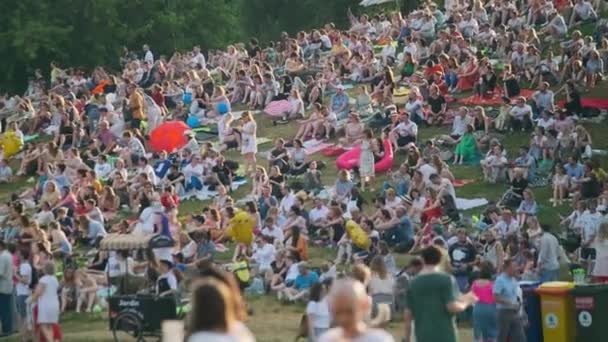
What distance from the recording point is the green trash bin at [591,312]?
19.4m

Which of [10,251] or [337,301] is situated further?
[10,251]

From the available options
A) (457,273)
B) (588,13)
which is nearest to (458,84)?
(588,13)

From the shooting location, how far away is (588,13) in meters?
40.4

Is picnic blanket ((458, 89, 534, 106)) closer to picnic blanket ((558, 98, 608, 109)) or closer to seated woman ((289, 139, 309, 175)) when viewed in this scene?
picnic blanket ((558, 98, 608, 109))

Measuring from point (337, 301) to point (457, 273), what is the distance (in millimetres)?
14426

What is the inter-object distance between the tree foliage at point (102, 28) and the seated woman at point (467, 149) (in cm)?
2350

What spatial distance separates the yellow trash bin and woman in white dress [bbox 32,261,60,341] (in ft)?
19.9

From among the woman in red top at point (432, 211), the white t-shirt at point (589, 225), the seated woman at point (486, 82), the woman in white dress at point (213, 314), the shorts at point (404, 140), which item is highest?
the seated woman at point (486, 82)

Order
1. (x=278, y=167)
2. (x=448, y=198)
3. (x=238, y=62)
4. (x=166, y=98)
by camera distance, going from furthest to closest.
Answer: (x=238, y=62)
(x=166, y=98)
(x=278, y=167)
(x=448, y=198)

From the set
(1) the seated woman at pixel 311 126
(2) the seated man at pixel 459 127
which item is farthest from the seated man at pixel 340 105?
(2) the seated man at pixel 459 127

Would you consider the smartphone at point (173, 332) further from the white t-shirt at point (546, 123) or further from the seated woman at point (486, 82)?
the seated woman at point (486, 82)

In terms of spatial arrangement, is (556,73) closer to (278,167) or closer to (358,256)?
(278,167)

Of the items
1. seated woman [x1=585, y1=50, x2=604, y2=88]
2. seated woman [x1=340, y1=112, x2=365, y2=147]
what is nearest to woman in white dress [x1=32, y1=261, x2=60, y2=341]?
seated woman [x1=340, y1=112, x2=365, y2=147]

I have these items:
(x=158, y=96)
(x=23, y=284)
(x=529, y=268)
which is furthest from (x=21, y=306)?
(x=158, y=96)
